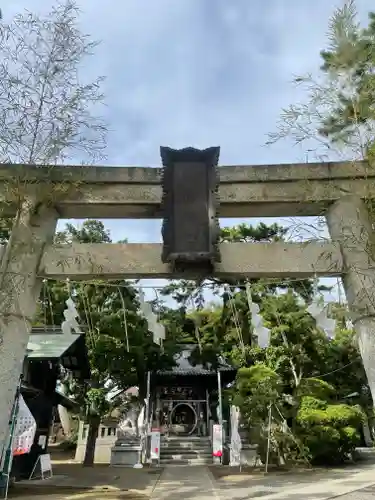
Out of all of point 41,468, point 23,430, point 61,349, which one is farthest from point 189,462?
point 23,430

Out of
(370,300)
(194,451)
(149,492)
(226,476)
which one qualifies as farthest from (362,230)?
(194,451)

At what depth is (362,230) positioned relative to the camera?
5734mm

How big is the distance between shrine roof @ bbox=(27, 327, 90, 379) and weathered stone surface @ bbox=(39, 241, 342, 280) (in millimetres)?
4822

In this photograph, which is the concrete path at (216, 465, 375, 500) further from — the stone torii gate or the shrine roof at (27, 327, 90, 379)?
the shrine roof at (27, 327, 90, 379)

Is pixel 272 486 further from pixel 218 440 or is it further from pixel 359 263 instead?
pixel 359 263

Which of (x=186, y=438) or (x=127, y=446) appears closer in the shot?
(x=127, y=446)

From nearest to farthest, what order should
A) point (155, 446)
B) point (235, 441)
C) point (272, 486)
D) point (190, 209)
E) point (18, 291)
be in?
point (18, 291) → point (190, 209) → point (272, 486) → point (235, 441) → point (155, 446)

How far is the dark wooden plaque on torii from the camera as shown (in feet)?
17.6

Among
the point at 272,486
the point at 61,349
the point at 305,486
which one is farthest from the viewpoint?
the point at 61,349

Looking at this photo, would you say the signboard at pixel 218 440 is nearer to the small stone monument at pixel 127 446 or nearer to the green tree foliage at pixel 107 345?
the small stone monument at pixel 127 446

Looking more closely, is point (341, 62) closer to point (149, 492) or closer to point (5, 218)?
point (5, 218)

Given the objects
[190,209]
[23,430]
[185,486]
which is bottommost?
[185,486]

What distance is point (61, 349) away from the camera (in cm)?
1206

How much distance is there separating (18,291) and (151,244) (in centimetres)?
175
